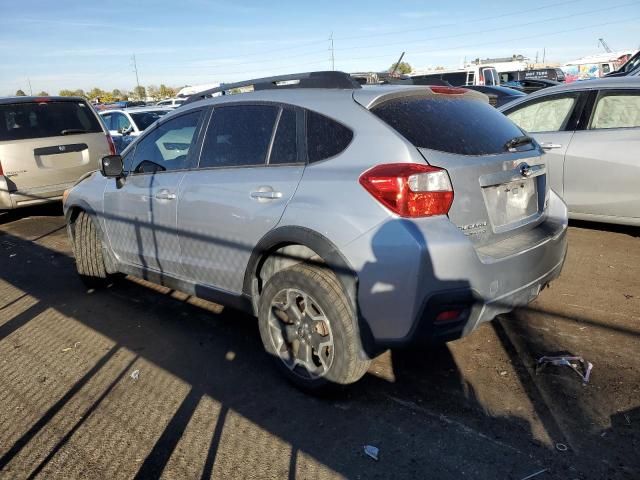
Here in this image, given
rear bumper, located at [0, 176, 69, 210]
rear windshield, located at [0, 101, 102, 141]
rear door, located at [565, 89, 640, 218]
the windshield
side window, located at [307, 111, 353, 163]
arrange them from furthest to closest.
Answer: the windshield < rear windshield, located at [0, 101, 102, 141] < rear bumper, located at [0, 176, 69, 210] < rear door, located at [565, 89, 640, 218] < side window, located at [307, 111, 353, 163]

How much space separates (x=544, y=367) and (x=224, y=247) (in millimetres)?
2162

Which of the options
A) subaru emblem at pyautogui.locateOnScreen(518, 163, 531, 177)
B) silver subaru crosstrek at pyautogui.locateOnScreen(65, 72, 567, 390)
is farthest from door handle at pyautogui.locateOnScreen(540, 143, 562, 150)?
subaru emblem at pyautogui.locateOnScreen(518, 163, 531, 177)

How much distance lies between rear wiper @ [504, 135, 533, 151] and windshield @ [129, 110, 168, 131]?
9975 mm

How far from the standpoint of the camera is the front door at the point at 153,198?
392cm

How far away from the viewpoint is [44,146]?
24.5ft

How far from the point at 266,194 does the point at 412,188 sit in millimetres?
944

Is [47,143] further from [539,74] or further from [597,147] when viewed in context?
[539,74]

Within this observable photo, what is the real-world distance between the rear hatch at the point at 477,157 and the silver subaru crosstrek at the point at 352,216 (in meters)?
0.01

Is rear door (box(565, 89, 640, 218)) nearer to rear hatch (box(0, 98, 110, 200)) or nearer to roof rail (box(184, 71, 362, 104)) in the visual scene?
roof rail (box(184, 71, 362, 104))

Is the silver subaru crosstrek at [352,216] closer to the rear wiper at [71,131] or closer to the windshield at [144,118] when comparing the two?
the rear wiper at [71,131]

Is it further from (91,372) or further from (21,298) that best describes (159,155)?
(21,298)

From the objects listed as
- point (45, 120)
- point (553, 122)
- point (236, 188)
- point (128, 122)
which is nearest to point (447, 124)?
Result: point (236, 188)

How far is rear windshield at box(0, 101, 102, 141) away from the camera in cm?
737

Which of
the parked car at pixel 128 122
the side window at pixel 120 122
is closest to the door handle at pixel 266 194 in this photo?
the parked car at pixel 128 122
